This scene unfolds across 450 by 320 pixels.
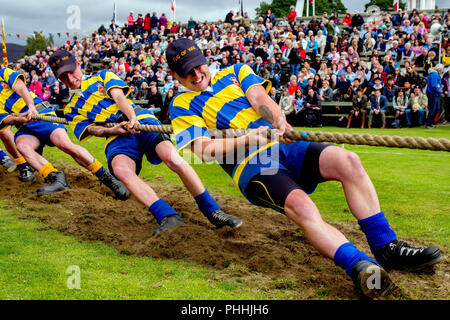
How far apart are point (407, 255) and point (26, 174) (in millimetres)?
6030

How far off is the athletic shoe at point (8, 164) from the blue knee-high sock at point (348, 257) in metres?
6.64

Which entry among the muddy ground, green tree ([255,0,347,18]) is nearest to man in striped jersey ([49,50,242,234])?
the muddy ground

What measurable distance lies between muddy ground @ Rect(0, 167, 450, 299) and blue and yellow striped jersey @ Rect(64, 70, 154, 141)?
3.39 ft

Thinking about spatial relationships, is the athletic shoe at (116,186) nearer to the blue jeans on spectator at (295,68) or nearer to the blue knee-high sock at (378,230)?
the blue knee-high sock at (378,230)

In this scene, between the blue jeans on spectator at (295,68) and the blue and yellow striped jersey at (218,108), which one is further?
the blue jeans on spectator at (295,68)

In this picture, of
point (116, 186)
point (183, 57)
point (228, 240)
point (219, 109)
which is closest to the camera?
point (183, 57)

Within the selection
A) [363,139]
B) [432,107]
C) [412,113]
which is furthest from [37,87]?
[363,139]

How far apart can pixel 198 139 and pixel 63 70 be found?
2.61 metres

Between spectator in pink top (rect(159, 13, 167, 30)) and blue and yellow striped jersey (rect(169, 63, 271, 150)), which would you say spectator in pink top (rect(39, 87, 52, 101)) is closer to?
spectator in pink top (rect(159, 13, 167, 30))

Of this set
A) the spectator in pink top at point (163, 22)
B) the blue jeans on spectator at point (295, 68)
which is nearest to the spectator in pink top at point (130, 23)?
the spectator in pink top at point (163, 22)

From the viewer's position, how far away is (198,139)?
3.46 metres

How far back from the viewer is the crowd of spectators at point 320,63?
14.4 m

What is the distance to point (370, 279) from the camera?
2.52 m

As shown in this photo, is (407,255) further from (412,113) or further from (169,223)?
(412,113)
